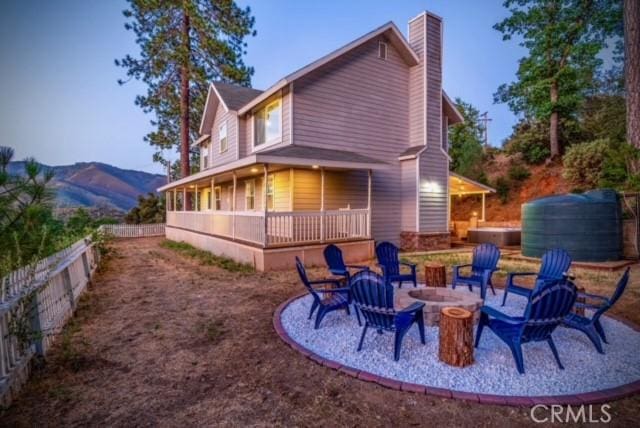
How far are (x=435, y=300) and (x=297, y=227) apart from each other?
18.7ft

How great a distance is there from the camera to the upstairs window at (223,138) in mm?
15891

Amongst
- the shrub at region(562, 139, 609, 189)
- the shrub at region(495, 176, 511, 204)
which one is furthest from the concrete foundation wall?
the shrub at region(495, 176, 511, 204)

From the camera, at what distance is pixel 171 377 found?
3385mm

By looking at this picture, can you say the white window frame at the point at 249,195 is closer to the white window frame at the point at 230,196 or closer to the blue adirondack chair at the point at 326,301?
the white window frame at the point at 230,196

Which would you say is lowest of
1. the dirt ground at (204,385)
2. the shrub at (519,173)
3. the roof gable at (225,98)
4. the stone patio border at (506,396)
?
the dirt ground at (204,385)

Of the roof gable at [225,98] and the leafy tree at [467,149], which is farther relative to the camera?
the leafy tree at [467,149]

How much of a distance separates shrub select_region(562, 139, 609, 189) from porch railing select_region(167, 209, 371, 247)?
646 inches


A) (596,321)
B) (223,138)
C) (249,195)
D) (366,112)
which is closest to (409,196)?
(366,112)

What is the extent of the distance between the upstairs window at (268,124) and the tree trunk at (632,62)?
13548mm

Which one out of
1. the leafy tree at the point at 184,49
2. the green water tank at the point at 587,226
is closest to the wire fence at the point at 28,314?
the green water tank at the point at 587,226

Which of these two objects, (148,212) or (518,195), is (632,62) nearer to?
(518,195)

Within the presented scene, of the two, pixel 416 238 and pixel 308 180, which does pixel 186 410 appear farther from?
pixel 416 238

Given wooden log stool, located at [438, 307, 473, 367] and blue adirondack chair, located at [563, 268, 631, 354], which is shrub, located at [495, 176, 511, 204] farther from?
wooden log stool, located at [438, 307, 473, 367]

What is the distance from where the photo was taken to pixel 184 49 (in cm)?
1830
